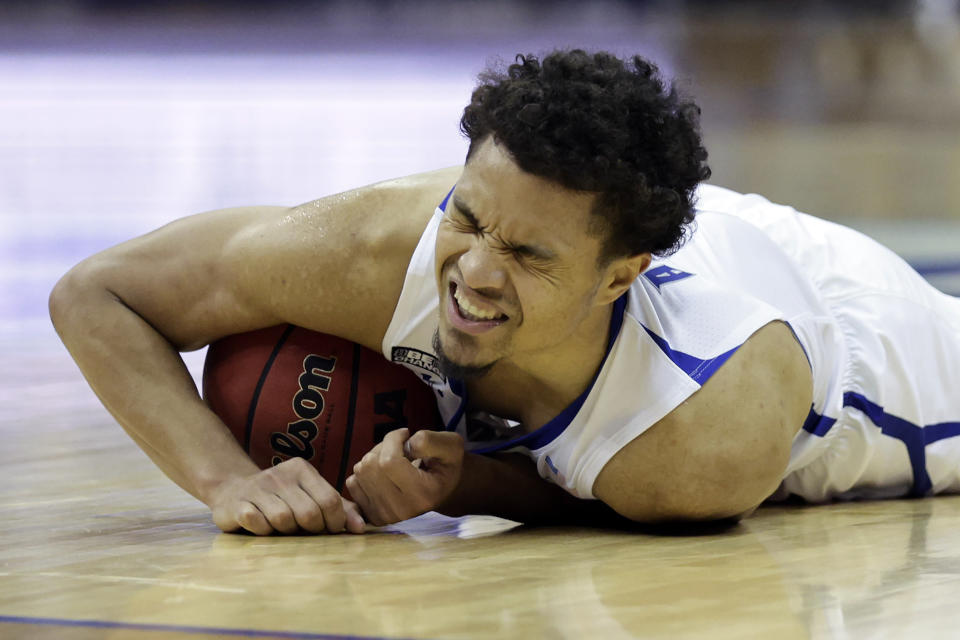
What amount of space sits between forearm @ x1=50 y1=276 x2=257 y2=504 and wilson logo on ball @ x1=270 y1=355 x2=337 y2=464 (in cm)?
10

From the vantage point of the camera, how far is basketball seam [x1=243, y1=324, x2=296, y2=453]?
2486 mm

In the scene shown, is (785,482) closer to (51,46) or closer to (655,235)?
(655,235)

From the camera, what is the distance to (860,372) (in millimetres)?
2713

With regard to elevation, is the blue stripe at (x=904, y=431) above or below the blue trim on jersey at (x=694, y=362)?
below

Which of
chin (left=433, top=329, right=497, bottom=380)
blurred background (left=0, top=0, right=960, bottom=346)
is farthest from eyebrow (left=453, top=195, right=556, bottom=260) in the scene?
blurred background (left=0, top=0, right=960, bottom=346)

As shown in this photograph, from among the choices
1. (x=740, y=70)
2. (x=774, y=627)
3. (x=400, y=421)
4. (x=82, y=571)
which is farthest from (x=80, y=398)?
(x=740, y=70)

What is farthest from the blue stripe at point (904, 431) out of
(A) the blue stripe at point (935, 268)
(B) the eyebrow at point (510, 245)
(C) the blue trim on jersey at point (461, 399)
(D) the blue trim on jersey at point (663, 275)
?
(A) the blue stripe at point (935, 268)

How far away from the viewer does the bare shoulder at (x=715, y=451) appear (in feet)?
7.42

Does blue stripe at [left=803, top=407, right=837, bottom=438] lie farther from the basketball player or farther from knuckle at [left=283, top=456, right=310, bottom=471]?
knuckle at [left=283, top=456, right=310, bottom=471]

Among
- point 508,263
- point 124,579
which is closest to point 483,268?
point 508,263

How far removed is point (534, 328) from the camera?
2170 mm

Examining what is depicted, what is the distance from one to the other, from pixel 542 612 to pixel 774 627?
0.29 meters

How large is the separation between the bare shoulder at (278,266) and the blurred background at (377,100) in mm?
3842

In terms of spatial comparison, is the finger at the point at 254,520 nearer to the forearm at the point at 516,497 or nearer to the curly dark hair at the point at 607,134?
the forearm at the point at 516,497
